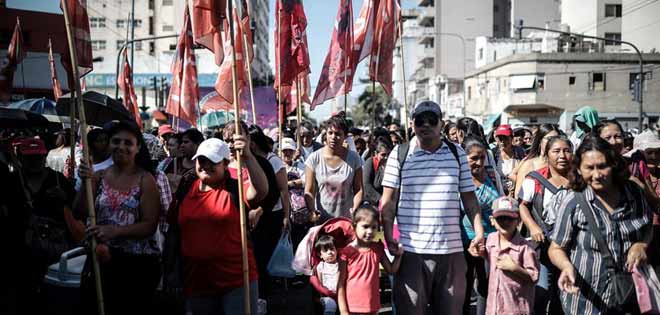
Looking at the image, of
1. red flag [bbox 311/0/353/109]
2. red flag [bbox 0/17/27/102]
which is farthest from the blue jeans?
red flag [bbox 0/17/27/102]

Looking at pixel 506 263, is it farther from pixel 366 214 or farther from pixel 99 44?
pixel 99 44

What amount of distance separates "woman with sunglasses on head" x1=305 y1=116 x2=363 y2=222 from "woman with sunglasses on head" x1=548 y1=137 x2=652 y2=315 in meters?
3.19

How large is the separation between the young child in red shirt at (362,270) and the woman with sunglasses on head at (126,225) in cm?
157

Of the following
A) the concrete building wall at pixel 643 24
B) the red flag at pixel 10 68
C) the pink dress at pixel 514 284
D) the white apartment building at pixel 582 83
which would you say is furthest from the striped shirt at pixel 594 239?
the concrete building wall at pixel 643 24

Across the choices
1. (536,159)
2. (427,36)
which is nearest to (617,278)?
(536,159)

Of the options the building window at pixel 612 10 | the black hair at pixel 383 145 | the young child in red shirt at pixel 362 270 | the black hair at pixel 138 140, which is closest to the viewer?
the black hair at pixel 138 140

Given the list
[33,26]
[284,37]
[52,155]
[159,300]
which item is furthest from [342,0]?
[33,26]

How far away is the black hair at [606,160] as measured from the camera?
4.35 meters

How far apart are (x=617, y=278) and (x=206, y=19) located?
4718mm

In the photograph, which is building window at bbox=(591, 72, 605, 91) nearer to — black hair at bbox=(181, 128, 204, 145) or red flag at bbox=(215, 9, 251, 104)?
red flag at bbox=(215, 9, 251, 104)

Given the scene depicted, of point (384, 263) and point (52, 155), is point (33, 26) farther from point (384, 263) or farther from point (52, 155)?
point (384, 263)

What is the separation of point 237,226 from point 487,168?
2837mm

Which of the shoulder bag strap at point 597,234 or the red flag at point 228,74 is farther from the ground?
the red flag at point 228,74

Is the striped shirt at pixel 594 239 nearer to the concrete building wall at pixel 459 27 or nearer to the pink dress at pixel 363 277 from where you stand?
the pink dress at pixel 363 277
